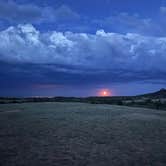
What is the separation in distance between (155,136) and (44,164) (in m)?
6.04

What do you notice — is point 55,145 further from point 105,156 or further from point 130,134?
point 130,134

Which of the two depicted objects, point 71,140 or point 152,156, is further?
point 71,140

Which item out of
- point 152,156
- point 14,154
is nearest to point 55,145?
point 14,154

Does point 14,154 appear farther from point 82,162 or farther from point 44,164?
point 82,162

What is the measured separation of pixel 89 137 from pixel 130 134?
7.05 feet

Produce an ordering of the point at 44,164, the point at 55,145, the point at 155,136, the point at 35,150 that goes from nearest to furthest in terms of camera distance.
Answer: the point at 44,164
the point at 35,150
the point at 55,145
the point at 155,136

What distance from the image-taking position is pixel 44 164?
21.2 ft

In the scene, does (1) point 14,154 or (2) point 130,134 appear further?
(2) point 130,134

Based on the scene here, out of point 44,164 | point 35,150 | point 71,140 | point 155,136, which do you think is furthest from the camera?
point 155,136

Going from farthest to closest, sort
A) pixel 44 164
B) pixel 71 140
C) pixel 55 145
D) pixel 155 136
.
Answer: pixel 155 136 → pixel 71 140 → pixel 55 145 → pixel 44 164

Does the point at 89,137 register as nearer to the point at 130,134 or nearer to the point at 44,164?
A: the point at 130,134

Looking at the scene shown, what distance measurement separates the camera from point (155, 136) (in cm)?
1070

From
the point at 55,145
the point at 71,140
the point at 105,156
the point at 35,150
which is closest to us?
the point at 105,156

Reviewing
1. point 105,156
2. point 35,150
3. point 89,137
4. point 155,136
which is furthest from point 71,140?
point 155,136
